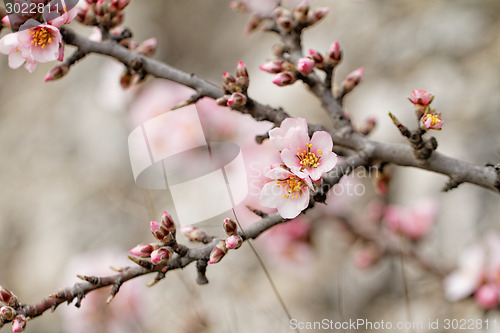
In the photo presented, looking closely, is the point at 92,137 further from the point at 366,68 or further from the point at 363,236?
the point at 363,236

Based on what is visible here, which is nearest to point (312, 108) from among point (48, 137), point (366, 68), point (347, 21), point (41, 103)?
point (366, 68)

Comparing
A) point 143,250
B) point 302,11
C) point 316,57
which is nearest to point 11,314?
point 143,250

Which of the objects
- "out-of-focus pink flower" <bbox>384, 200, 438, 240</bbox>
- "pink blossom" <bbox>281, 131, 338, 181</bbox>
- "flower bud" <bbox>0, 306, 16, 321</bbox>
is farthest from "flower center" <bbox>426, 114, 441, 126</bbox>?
"out-of-focus pink flower" <bbox>384, 200, 438, 240</bbox>

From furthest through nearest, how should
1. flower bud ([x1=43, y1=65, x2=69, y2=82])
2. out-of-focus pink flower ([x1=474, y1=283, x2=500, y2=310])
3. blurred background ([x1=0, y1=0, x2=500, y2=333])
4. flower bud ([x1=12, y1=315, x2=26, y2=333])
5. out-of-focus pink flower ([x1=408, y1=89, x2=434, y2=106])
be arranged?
1. blurred background ([x1=0, y1=0, x2=500, y2=333])
2. out-of-focus pink flower ([x1=474, y1=283, x2=500, y2=310])
3. flower bud ([x1=43, y1=65, x2=69, y2=82])
4. out-of-focus pink flower ([x1=408, y1=89, x2=434, y2=106])
5. flower bud ([x1=12, y1=315, x2=26, y2=333])

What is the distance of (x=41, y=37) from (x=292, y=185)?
1.73 feet

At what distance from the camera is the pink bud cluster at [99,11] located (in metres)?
0.97

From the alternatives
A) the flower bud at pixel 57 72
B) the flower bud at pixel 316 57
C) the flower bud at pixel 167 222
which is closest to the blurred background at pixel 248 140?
the flower bud at pixel 316 57

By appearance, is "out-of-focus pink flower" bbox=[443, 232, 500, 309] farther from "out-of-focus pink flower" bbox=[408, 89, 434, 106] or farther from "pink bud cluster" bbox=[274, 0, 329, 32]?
"pink bud cluster" bbox=[274, 0, 329, 32]

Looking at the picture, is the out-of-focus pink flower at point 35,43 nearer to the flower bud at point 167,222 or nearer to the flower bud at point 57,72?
the flower bud at point 57,72

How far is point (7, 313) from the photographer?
71cm

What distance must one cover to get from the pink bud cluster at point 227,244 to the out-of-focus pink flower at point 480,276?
3.35 ft

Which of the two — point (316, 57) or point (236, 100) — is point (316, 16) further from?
point (236, 100)

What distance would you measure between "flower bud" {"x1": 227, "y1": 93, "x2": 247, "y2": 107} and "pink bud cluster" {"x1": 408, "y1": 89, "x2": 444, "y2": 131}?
32 cm

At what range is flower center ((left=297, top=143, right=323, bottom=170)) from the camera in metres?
0.73
